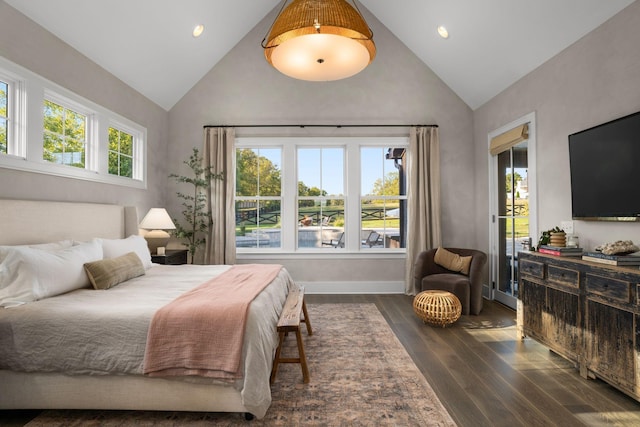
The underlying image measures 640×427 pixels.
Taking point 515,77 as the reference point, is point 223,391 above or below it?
below

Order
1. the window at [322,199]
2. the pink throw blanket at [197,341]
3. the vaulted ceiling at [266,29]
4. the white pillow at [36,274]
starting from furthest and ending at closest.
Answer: the window at [322,199] < the vaulted ceiling at [266,29] < the white pillow at [36,274] < the pink throw blanket at [197,341]

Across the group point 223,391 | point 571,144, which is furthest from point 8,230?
point 571,144

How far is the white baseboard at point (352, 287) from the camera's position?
5516 mm

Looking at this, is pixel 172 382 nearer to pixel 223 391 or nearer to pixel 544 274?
pixel 223 391

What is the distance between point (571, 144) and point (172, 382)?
370 cm

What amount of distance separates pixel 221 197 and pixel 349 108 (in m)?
2.29

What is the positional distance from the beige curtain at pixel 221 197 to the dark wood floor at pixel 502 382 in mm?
2646

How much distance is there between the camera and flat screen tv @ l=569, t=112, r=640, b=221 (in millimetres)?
2682

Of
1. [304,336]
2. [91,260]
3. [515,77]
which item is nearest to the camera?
[91,260]

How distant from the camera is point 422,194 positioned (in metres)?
5.38

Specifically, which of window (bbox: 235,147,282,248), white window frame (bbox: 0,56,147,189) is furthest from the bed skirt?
window (bbox: 235,147,282,248)

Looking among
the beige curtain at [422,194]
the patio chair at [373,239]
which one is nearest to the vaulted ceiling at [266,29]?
the beige curtain at [422,194]

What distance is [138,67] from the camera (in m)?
4.38

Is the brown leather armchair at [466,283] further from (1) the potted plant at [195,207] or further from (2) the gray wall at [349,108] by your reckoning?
(1) the potted plant at [195,207]
